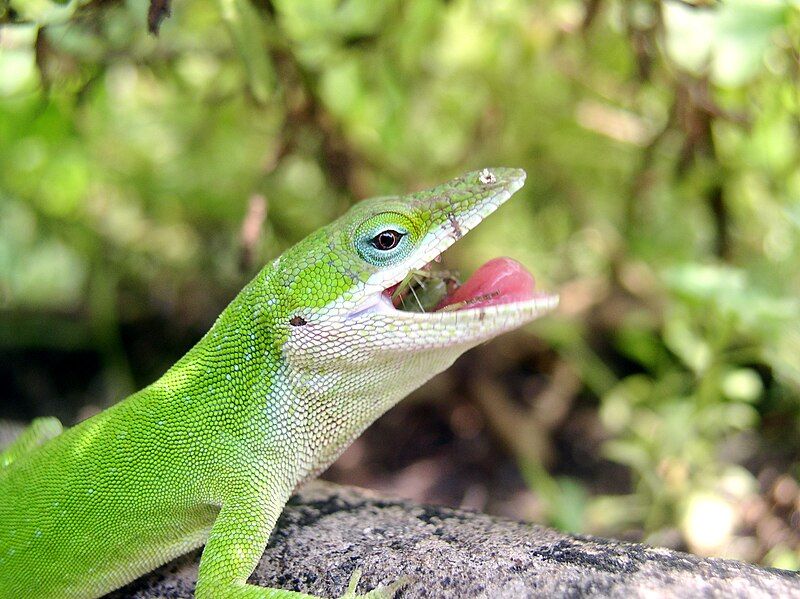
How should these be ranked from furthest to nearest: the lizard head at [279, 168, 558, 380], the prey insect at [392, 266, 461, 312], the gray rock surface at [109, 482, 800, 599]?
the prey insect at [392, 266, 461, 312] < the lizard head at [279, 168, 558, 380] < the gray rock surface at [109, 482, 800, 599]

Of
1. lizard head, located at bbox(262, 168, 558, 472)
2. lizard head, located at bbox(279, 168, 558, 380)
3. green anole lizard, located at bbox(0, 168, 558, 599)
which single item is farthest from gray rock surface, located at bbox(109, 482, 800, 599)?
lizard head, located at bbox(279, 168, 558, 380)

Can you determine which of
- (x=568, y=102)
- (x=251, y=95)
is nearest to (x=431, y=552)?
(x=251, y=95)

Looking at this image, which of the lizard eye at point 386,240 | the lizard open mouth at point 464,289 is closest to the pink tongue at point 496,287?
the lizard open mouth at point 464,289

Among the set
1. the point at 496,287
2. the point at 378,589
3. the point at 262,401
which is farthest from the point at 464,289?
the point at 378,589

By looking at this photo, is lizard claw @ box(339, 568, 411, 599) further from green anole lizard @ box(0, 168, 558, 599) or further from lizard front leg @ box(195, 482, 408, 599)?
green anole lizard @ box(0, 168, 558, 599)

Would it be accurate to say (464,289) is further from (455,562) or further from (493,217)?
(493,217)

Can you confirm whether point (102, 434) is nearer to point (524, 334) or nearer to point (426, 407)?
point (426, 407)
